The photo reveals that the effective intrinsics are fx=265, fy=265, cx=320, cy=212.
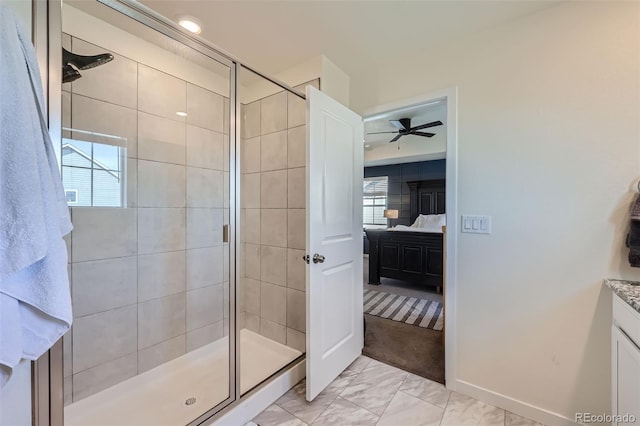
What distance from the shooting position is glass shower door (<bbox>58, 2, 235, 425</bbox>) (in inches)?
63.5

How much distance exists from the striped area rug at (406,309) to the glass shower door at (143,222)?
1906 mm

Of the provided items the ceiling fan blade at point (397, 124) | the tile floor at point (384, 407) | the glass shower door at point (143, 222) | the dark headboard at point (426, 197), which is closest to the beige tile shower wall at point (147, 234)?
the glass shower door at point (143, 222)

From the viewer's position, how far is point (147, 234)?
1934 mm

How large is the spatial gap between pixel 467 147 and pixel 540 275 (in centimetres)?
90

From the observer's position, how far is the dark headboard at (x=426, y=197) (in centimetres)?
621

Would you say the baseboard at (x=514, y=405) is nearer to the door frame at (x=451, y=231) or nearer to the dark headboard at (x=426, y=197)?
the door frame at (x=451, y=231)

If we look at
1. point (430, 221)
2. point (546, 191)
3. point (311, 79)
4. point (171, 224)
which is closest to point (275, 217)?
point (171, 224)

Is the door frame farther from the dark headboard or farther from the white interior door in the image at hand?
the dark headboard

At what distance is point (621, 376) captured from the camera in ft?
3.93

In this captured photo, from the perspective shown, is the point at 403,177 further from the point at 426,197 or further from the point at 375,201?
the point at 375,201

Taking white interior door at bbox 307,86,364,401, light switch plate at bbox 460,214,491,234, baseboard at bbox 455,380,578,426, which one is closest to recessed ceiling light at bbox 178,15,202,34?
white interior door at bbox 307,86,364,401

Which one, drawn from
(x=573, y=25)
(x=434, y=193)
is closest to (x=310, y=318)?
(x=573, y=25)

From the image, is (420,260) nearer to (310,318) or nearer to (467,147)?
(467,147)

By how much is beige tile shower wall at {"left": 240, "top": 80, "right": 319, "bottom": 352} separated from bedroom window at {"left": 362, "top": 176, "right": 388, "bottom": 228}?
208 inches
